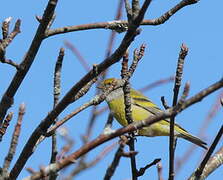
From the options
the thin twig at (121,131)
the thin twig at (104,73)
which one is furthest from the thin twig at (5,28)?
the thin twig at (121,131)

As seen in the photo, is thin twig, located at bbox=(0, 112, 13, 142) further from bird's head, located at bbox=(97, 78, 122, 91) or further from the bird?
the bird

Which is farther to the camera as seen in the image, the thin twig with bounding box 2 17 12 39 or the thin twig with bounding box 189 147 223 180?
the thin twig with bounding box 189 147 223 180

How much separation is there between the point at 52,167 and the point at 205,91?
2.07 ft

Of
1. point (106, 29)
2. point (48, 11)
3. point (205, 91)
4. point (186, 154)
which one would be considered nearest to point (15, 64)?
point (48, 11)

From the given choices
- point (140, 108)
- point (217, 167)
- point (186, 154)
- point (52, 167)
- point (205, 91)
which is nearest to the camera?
point (205, 91)

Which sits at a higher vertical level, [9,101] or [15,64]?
[15,64]

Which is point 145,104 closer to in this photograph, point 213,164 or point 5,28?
point 213,164

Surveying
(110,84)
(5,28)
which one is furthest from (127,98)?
(5,28)

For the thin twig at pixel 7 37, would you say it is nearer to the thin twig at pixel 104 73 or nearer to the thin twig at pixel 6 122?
the thin twig at pixel 6 122

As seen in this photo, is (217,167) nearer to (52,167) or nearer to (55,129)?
(55,129)

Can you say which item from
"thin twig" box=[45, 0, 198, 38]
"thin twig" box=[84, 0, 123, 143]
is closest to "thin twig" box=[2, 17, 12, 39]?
"thin twig" box=[45, 0, 198, 38]

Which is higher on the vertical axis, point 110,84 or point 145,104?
point 145,104

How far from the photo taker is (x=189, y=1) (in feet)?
8.89

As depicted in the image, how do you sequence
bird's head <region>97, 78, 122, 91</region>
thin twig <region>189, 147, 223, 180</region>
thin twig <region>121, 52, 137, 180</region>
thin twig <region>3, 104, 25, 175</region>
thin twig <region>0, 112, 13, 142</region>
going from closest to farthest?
thin twig <region>3, 104, 25, 175</region>, thin twig <region>0, 112, 13, 142</region>, thin twig <region>121, 52, 137, 180</region>, bird's head <region>97, 78, 122, 91</region>, thin twig <region>189, 147, 223, 180</region>
